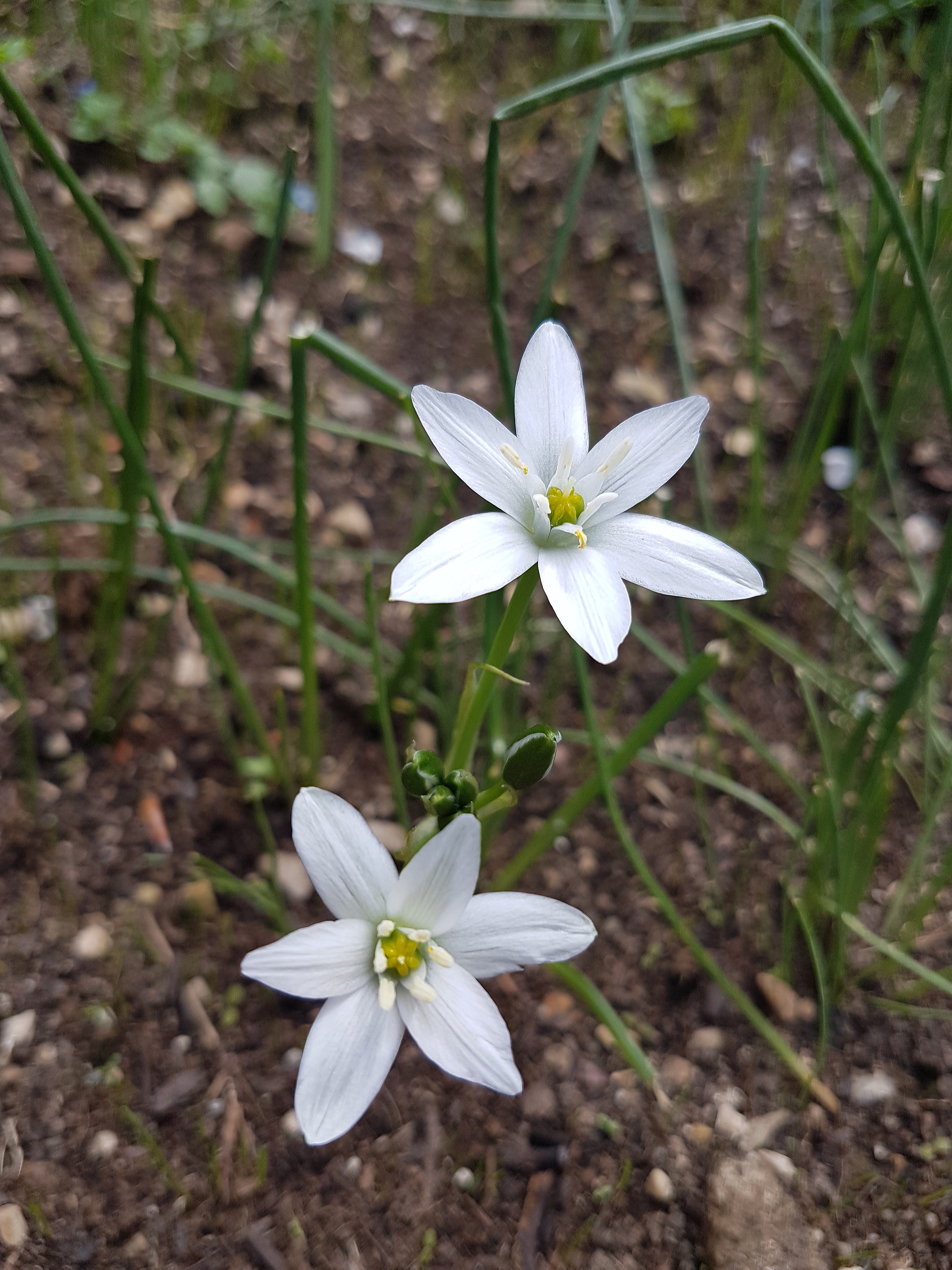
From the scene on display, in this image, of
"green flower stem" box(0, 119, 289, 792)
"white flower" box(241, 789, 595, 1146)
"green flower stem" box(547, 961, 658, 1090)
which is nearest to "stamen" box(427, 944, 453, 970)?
"white flower" box(241, 789, 595, 1146)

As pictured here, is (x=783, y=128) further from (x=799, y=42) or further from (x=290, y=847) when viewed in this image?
(x=290, y=847)

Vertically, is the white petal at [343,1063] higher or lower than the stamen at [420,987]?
lower

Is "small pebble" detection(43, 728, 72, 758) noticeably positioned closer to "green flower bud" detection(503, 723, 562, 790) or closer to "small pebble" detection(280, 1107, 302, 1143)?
"small pebble" detection(280, 1107, 302, 1143)

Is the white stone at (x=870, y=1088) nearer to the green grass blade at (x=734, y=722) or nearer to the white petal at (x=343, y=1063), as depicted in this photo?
the green grass blade at (x=734, y=722)

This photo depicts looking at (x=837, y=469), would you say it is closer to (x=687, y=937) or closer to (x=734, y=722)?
(x=734, y=722)

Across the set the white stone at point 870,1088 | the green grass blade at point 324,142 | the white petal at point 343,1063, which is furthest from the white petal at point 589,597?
the green grass blade at point 324,142

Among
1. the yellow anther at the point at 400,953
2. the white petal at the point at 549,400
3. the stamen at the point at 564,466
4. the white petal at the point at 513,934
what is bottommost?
the yellow anther at the point at 400,953

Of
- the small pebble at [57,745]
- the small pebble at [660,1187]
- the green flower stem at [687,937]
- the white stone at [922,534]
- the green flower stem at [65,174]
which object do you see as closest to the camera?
the green flower stem at [65,174]
